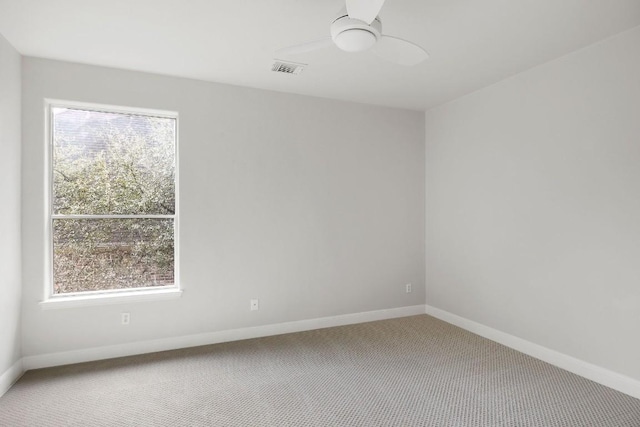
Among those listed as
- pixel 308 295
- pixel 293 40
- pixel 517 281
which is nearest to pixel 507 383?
pixel 517 281

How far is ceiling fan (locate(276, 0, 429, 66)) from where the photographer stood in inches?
69.4

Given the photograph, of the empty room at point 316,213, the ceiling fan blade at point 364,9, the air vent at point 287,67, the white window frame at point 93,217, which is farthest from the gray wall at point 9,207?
the ceiling fan blade at point 364,9

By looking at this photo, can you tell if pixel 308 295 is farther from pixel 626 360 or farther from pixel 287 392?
pixel 626 360

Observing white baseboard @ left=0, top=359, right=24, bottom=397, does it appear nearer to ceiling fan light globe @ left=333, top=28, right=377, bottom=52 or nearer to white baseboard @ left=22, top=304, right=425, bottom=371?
white baseboard @ left=22, top=304, right=425, bottom=371

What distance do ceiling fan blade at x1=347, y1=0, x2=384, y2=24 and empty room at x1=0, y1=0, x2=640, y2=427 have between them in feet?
0.08

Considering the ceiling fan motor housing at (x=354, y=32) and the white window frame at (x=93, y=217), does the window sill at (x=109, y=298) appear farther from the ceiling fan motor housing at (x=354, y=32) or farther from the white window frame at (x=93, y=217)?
the ceiling fan motor housing at (x=354, y=32)

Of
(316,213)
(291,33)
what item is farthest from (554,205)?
(291,33)

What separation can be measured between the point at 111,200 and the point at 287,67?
200cm

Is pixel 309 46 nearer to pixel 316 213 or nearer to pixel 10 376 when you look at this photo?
pixel 316 213

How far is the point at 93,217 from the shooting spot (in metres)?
3.30

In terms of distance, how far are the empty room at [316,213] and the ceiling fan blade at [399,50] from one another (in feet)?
0.06

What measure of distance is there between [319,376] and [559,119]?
2911 millimetres

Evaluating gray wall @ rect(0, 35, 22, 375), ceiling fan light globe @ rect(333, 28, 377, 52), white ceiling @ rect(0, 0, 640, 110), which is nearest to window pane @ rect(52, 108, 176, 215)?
gray wall @ rect(0, 35, 22, 375)

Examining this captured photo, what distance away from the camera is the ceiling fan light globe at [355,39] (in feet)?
6.40
